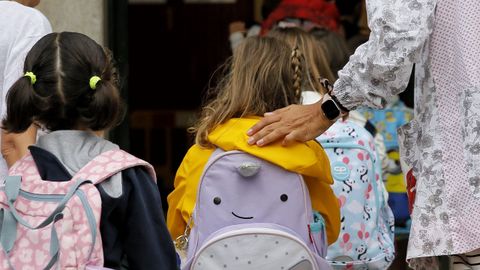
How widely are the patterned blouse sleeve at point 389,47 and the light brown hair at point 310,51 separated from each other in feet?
4.76

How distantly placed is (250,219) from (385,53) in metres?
0.79

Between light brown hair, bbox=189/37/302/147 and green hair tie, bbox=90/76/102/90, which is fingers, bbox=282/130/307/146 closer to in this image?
light brown hair, bbox=189/37/302/147

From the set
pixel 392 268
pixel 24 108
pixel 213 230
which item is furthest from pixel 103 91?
pixel 392 268

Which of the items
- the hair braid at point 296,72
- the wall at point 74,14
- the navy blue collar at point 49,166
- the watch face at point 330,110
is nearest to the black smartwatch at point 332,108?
the watch face at point 330,110

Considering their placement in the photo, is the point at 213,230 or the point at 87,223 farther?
the point at 213,230

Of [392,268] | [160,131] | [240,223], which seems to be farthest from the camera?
[160,131]

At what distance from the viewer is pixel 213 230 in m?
4.04

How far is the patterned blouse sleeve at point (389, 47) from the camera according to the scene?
141 inches

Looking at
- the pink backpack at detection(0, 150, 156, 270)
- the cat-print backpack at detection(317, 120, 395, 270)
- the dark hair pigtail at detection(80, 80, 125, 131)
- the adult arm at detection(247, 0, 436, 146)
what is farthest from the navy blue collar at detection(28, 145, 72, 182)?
the cat-print backpack at detection(317, 120, 395, 270)

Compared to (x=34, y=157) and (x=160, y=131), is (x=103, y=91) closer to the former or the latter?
(x=34, y=157)

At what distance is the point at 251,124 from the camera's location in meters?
4.18

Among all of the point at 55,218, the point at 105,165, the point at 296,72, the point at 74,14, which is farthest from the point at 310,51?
the point at 55,218

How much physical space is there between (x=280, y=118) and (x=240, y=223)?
15.7 inches

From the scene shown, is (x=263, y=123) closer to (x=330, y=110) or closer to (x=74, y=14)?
(x=330, y=110)
